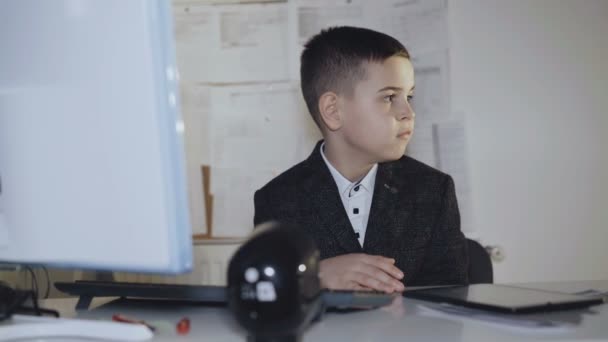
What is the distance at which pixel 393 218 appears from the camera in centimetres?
148

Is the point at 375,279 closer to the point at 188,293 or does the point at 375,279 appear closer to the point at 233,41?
the point at 188,293

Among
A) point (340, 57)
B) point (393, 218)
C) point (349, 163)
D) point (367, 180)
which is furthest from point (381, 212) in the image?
point (340, 57)

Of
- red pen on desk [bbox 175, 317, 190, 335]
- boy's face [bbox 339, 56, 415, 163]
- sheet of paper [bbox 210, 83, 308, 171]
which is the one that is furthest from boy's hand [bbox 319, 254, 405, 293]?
sheet of paper [bbox 210, 83, 308, 171]

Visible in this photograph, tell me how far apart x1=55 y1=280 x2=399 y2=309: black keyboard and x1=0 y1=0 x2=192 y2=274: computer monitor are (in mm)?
190

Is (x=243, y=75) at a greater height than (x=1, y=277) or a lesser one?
greater

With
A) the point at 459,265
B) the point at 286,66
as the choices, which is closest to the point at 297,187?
the point at 459,265

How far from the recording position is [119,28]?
24.8 inches

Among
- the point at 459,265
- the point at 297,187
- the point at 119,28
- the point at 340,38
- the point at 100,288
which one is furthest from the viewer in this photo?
the point at 340,38

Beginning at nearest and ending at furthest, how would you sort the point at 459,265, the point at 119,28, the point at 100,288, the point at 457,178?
the point at 119,28 < the point at 100,288 < the point at 459,265 < the point at 457,178

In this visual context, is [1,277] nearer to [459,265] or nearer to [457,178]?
[459,265]

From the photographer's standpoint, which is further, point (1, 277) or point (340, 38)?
point (340, 38)

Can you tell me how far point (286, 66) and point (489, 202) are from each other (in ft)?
2.49

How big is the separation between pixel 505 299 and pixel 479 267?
24.0 inches

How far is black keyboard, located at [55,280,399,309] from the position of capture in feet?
2.42
